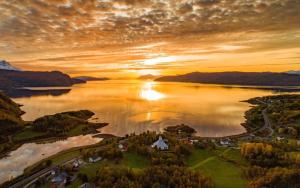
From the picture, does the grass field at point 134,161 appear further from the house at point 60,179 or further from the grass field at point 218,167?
the house at point 60,179

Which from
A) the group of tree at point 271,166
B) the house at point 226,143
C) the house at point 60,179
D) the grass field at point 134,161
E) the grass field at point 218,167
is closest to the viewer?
the group of tree at point 271,166

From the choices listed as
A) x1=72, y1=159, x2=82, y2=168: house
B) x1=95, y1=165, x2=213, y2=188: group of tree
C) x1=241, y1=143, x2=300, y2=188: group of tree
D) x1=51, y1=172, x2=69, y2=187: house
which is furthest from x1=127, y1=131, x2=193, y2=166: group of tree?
x1=51, y1=172, x2=69, y2=187: house

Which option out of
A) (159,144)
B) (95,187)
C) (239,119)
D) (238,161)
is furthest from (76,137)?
(239,119)

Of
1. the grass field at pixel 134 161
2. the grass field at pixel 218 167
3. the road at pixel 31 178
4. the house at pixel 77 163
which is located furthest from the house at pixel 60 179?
the grass field at pixel 218 167

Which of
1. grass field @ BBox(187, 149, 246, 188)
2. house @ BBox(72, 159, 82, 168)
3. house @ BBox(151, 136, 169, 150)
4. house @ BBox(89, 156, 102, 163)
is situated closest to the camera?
grass field @ BBox(187, 149, 246, 188)

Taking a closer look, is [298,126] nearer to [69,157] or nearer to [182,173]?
[182,173]

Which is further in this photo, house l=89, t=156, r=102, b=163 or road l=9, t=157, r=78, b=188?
house l=89, t=156, r=102, b=163

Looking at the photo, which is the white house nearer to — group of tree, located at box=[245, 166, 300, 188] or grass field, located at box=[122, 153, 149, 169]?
grass field, located at box=[122, 153, 149, 169]
